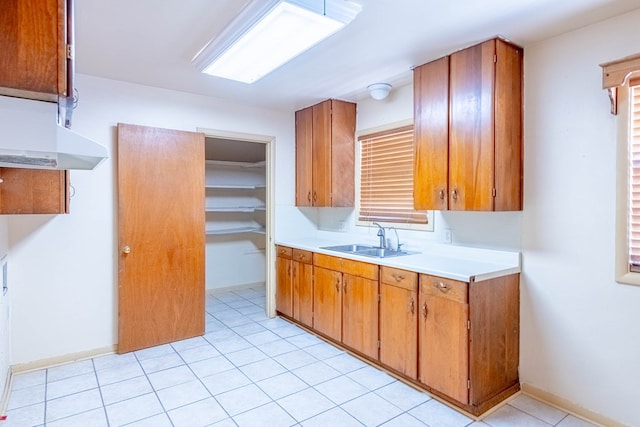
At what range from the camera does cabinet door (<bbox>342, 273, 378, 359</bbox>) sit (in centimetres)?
289

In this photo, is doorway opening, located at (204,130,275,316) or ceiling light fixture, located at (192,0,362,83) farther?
doorway opening, located at (204,130,275,316)

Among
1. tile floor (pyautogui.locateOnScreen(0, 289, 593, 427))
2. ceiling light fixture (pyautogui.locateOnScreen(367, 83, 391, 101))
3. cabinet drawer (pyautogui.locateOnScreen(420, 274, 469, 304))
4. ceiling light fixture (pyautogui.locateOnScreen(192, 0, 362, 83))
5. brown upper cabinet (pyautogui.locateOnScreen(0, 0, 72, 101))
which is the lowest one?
tile floor (pyautogui.locateOnScreen(0, 289, 593, 427))

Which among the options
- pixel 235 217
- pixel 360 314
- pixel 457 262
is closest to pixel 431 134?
pixel 457 262

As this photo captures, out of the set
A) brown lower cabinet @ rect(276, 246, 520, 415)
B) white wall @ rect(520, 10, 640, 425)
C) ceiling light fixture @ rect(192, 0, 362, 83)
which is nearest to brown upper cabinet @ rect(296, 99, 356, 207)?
brown lower cabinet @ rect(276, 246, 520, 415)

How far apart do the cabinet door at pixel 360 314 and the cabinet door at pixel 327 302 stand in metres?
0.08

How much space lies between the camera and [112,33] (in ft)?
7.56

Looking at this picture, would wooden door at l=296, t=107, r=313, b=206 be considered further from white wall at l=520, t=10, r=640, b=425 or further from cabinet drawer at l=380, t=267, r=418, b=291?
white wall at l=520, t=10, r=640, b=425

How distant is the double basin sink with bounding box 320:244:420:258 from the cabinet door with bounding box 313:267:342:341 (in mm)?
275

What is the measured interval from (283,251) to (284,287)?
1.33ft

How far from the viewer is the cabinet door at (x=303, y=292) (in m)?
3.64

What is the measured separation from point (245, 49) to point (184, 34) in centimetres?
40

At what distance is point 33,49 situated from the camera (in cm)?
104

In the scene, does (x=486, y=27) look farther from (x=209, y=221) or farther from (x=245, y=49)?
(x=209, y=221)

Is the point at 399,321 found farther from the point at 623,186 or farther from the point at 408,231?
the point at 623,186
